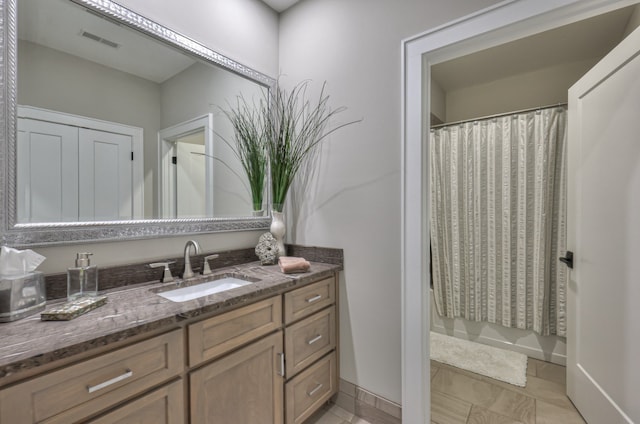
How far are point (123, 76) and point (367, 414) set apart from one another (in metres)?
2.18

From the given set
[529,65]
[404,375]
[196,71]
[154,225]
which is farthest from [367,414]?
[529,65]

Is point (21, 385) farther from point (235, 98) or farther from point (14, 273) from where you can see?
point (235, 98)

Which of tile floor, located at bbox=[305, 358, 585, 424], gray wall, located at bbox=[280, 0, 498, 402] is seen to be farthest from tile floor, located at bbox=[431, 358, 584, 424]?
gray wall, located at bbox=[280, 0, 498, 402]

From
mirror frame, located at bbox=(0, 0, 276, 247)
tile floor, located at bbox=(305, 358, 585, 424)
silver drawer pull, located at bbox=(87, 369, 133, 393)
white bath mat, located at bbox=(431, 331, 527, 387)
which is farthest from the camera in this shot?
white bath mat, located at bbox=(431, 331, 527, 387)

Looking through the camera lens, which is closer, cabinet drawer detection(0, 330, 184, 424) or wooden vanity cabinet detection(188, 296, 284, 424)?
cabinet drawer detection(0, 330, 184, 424)

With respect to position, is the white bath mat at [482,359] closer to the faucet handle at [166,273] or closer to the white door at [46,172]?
the faucet handle at [166,273]

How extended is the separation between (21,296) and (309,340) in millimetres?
1173

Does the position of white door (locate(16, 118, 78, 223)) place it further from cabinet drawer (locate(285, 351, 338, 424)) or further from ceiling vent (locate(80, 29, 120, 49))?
cabinet drawer (locate(285, 351, 338, 424))

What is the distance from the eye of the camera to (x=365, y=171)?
1.71 metres

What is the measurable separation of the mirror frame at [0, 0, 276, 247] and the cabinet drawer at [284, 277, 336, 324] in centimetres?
62

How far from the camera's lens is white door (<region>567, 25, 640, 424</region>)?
1335 mm

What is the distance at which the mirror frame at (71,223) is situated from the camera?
105 centimetres

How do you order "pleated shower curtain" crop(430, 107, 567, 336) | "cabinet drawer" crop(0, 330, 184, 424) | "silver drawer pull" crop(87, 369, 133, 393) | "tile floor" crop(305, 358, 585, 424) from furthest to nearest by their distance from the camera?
"pleated shower curtain" crop(430, 107, 567, 336) < "tile floor" crop(305, 358, 585, 424) < "silver drawer pull" crop(87, 369, 133, 393) < "cabinet drawer" crop(0, 330, 184, 424)

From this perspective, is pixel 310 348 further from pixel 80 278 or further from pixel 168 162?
pixel 168 162
